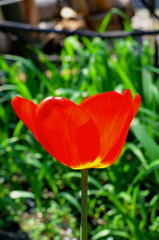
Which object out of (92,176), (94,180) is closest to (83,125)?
(94,180)

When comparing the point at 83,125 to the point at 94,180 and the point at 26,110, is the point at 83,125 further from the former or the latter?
the point at 94,180

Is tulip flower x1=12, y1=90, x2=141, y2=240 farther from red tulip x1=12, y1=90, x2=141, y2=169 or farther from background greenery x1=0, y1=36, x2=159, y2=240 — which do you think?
background greenery x1=0, y1=36, x2=159, y2=240

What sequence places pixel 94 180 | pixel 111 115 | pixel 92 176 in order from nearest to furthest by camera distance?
pixel 111 115 < pixel 94 180 < pixel 92 176

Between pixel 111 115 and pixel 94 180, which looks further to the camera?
pixel 94 180

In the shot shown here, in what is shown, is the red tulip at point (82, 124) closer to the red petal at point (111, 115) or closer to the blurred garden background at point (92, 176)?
the red petal at point (111, 115)

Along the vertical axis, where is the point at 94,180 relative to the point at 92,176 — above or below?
above

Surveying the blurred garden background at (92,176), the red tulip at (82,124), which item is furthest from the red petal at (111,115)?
the blurred garden background at (92,176)

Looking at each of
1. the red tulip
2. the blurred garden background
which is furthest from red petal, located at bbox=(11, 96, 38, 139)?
the blurred garden background
